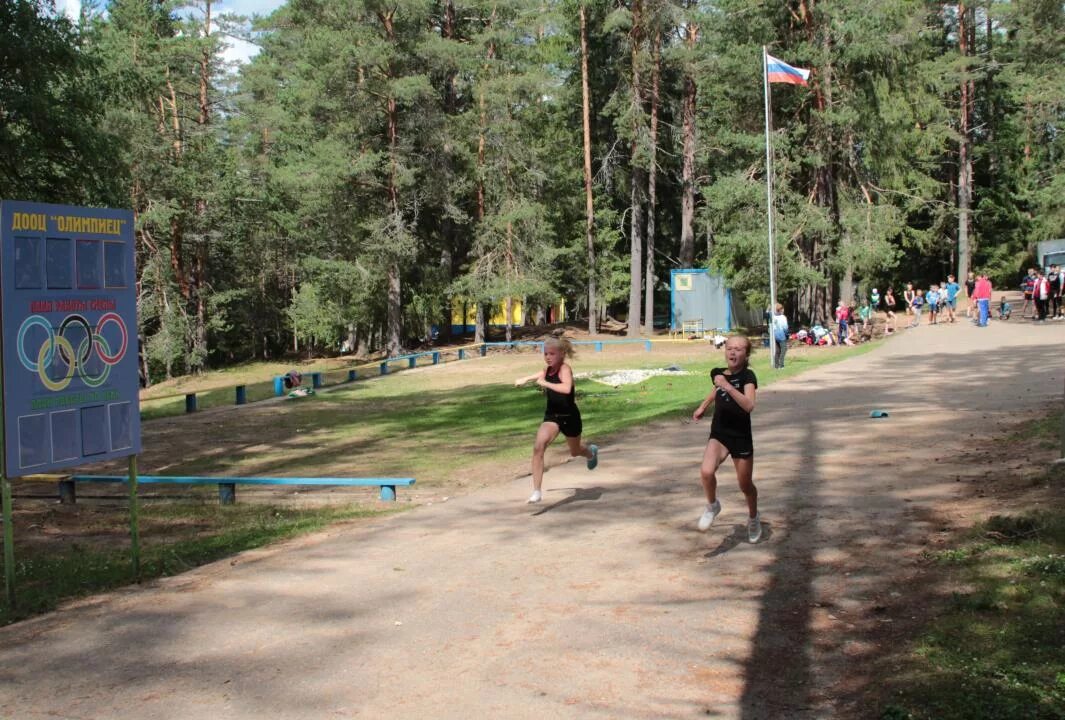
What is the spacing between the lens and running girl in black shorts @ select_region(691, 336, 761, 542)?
7629mm

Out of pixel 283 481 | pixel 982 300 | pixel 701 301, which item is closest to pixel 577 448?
pixel 283 481

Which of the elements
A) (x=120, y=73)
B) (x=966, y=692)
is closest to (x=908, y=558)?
(x=966, y=692)

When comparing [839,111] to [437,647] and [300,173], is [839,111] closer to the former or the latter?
[300,173]

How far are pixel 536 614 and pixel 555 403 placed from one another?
358 centimetres

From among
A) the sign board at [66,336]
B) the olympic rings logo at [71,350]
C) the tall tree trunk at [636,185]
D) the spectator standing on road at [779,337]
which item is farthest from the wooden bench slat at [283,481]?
the tall tree trunk at [636,185]

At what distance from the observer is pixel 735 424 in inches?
307

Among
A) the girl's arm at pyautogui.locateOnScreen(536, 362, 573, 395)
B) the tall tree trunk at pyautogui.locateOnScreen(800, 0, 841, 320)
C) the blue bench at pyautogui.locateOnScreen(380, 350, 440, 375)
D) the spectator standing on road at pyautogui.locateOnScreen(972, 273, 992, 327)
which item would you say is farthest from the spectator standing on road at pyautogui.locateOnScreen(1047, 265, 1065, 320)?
the girl's arm at pyautogui.locateOnScreen(536, 362, 573, 395)

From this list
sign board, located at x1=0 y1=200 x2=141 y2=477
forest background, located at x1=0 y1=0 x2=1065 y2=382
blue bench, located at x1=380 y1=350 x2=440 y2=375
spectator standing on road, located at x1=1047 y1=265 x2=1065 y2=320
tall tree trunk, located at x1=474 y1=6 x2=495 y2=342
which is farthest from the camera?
tall tree trunk, located at x1=474 y1=6 x2=495 y2=342

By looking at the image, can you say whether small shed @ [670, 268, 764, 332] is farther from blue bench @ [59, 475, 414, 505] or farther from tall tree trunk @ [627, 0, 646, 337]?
blue bench @ [59, 475, 414, 505]

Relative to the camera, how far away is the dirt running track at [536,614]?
507 centimetres

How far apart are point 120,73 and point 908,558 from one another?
20.7 m

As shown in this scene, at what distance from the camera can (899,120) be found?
1433 inches

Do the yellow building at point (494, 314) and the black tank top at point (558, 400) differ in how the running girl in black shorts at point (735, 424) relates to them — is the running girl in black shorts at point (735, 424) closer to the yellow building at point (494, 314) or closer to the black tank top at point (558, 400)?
the black tank top at point (558, 400)

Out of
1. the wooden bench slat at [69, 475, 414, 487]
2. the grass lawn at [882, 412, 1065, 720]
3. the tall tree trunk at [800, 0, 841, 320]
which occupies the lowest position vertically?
the wooden bench slat at [69, 475, 414, 487]
